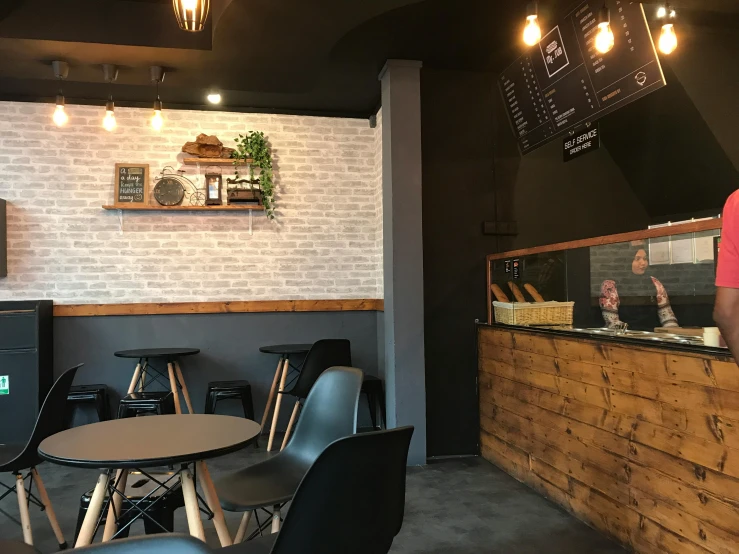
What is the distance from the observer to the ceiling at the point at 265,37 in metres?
3.57

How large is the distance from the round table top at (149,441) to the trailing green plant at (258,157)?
327 centimetres

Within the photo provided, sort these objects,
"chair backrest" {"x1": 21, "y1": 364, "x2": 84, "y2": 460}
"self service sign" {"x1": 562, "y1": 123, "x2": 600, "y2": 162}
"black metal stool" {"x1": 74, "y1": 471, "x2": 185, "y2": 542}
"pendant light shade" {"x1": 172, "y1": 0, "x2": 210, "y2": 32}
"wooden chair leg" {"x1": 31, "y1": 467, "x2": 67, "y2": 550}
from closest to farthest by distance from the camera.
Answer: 1. "pendant light shade" {"x1": 172, "y1": 0, "x2": 210, "y2": 32}
2. "black metal stool" {"x1": 74, "y1": 471, "x2": 185, "y2": 542}
3. "chair backrest" {"x1": 21, "y1": 364, "x2": 84, "y2": 460}
4. "wooden chair leg" {"x1": 31, "y1": 467, "x2": 67, "y2": 550}
5. "self service sign" {"x1": 562, "y1": 123, "x2": 600, "y2": 162}

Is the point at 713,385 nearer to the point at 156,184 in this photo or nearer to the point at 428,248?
the point at 428,248

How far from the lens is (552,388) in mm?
3346

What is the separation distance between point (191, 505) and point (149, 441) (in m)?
0.27

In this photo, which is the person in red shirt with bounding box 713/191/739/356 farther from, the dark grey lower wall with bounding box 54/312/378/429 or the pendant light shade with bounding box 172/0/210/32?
the dark grey lower wall with bounding box 54/312/378/429

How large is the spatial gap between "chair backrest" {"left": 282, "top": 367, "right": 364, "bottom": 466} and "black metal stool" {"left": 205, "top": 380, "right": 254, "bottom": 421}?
232 centimetres

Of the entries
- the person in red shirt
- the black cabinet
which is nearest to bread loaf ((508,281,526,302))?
the person in red shirt

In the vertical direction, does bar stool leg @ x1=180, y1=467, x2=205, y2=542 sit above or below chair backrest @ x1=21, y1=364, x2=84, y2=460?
below

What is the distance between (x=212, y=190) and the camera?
17.5ft

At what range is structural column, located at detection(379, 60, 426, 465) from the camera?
419 centimetres

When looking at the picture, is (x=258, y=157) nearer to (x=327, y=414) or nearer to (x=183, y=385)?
(x=183, y=385)

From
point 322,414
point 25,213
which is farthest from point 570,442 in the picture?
point 25,213

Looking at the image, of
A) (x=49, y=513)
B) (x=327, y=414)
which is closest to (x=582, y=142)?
(x=327, y=414)
